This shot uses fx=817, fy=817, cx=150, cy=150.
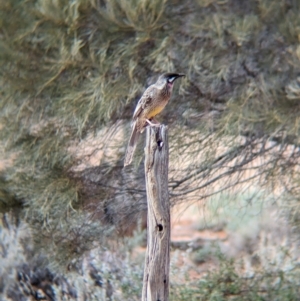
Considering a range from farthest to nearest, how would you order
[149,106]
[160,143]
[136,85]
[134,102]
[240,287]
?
1. [240,287]
2. [134,102]
3. [136,85]
4. [149,106]
5. [160,143]

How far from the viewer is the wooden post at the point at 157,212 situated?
3.79 metres

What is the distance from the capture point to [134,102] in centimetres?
582

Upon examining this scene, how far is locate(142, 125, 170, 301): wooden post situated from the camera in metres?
3.79

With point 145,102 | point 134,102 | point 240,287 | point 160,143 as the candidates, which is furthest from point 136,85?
point 160,143

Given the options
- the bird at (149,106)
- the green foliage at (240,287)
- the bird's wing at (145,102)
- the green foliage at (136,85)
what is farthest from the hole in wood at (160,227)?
the green foliage at (240,287)

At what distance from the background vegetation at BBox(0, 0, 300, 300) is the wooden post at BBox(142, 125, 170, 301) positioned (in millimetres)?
1728

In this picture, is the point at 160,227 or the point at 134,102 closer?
the point at 160,227

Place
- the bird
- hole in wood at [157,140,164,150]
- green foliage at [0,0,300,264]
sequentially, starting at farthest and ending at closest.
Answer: green foliage at [0,0,300,264] < the bird < hole in wood at [157,140,164,150]

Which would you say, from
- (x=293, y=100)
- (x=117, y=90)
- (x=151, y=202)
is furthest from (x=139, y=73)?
(x=151, y=202)

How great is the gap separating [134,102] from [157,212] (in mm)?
2112

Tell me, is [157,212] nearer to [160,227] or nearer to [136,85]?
[160,227]

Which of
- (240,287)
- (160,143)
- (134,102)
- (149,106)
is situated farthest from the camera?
(240,287)

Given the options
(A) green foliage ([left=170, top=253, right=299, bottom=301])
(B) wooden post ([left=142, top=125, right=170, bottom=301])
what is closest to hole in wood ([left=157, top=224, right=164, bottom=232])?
(B) wooden post ([left=142, top=125, right=170, bottom=301])

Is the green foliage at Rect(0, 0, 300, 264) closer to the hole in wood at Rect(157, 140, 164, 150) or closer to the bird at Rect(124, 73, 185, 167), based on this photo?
the bird at Rect(124, 73, 185, 167)
